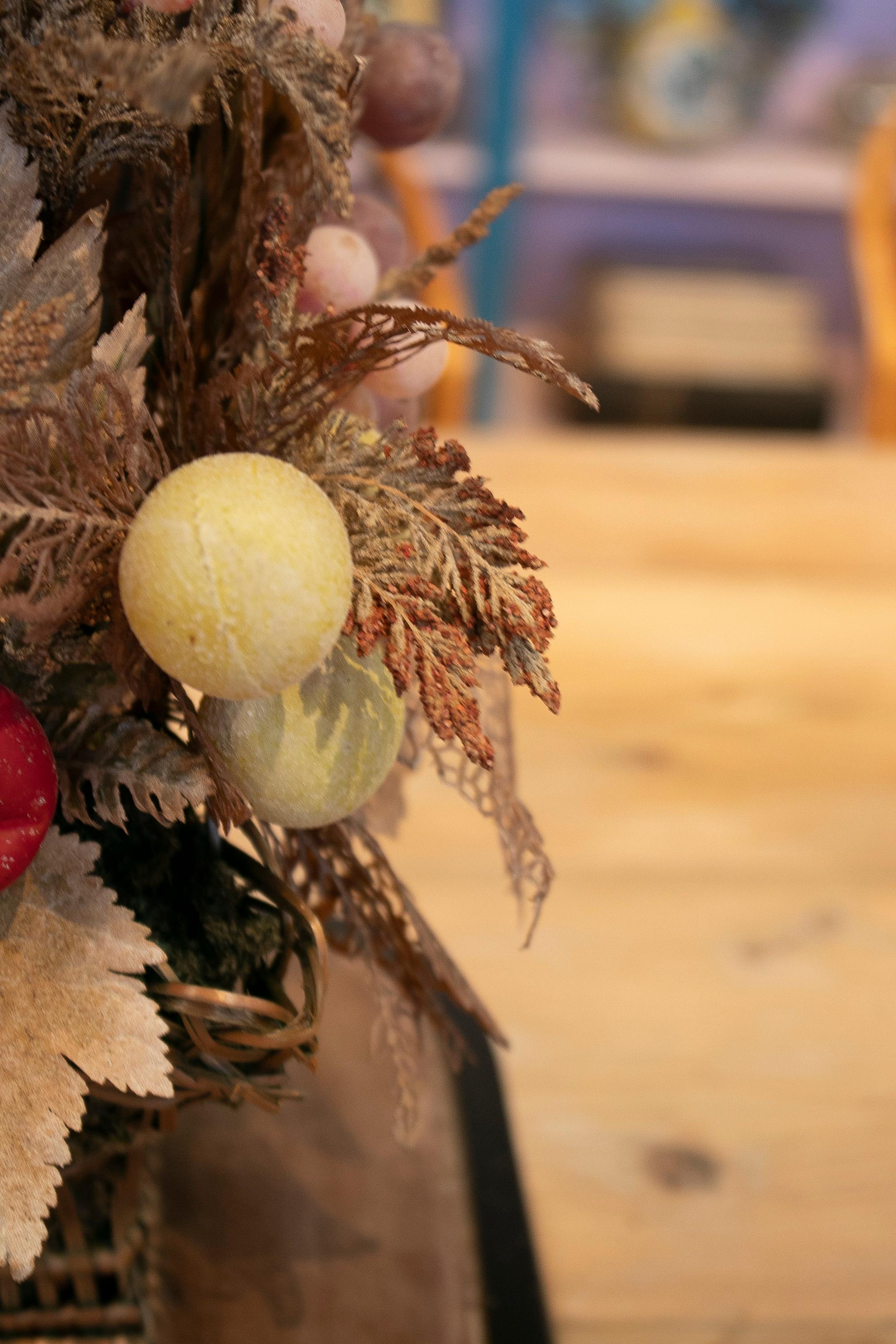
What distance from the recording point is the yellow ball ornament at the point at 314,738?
1.03ft

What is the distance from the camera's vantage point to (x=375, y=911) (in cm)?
42

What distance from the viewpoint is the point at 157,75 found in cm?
23

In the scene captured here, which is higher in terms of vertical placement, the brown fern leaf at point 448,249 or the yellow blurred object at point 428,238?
the brown fern leaf at point 448,249

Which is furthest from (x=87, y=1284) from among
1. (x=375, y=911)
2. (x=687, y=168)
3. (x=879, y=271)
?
(x=687, y=168)

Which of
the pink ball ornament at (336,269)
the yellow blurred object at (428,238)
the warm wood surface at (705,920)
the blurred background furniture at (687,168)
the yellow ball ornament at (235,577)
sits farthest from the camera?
the blurred background furniture at (687,168)

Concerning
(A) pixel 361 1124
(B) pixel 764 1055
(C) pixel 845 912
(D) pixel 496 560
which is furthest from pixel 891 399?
(D) pixel 496 560

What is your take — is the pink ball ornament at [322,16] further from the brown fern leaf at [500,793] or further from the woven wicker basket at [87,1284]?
the woven wicker basket at [87,1284]

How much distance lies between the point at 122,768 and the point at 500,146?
1.87 meters

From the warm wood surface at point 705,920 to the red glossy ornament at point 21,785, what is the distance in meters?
0.33

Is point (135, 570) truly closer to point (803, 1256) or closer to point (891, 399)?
point (803, 1256)

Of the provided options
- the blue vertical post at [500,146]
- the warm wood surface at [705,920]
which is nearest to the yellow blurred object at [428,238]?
the warm wood surface at [705,920]

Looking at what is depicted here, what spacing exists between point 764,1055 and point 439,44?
473 mm

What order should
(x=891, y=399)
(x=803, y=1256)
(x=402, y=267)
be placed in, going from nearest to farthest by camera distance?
(x=402, y=267), (x=803, y=1256), (x=891, y=399)

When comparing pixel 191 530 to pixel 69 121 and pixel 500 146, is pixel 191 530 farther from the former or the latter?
pixel 500 146
